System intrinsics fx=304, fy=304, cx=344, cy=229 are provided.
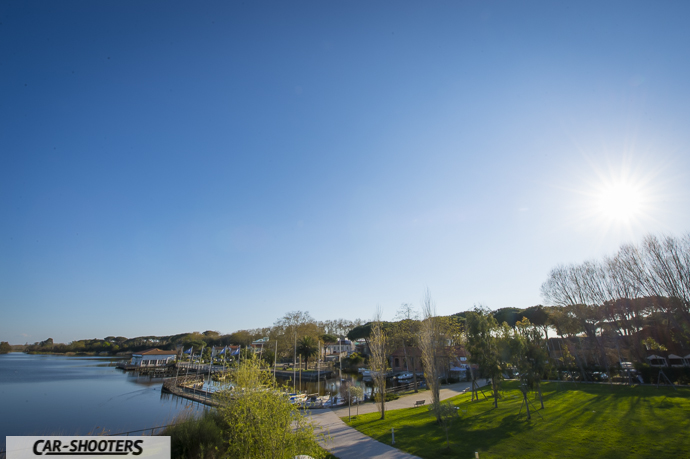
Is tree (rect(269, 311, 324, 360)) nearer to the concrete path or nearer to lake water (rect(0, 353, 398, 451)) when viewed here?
lake water (rect(0, 353, 398, 451))

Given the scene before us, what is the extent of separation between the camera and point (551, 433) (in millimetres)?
15492

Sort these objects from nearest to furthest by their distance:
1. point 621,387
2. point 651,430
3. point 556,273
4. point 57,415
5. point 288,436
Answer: point 288,436 → point 651,430 → point 621,387 → point 57,415 → point 556,273

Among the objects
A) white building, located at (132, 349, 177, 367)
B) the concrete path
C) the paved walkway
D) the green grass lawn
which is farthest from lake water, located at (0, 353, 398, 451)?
white building, located at (132, 349, 177, 367)

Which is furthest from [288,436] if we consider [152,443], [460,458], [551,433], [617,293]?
[617,293]

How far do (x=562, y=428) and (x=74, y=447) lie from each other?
69.6 feet

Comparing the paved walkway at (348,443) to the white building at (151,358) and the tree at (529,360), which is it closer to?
the tree at (529,360)

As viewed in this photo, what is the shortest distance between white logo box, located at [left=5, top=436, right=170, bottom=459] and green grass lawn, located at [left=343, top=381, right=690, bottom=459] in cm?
1177

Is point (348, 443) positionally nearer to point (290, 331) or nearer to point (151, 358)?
point (290, 331)

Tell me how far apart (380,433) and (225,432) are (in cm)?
936

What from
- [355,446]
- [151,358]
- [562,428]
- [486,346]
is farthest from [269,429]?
[151,358]

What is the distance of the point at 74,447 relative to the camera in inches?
366

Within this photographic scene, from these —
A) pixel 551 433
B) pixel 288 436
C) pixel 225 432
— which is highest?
pixel 288 436

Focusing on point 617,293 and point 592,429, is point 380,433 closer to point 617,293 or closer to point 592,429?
point 592,429

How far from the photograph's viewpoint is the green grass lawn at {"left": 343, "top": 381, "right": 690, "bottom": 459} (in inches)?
510
